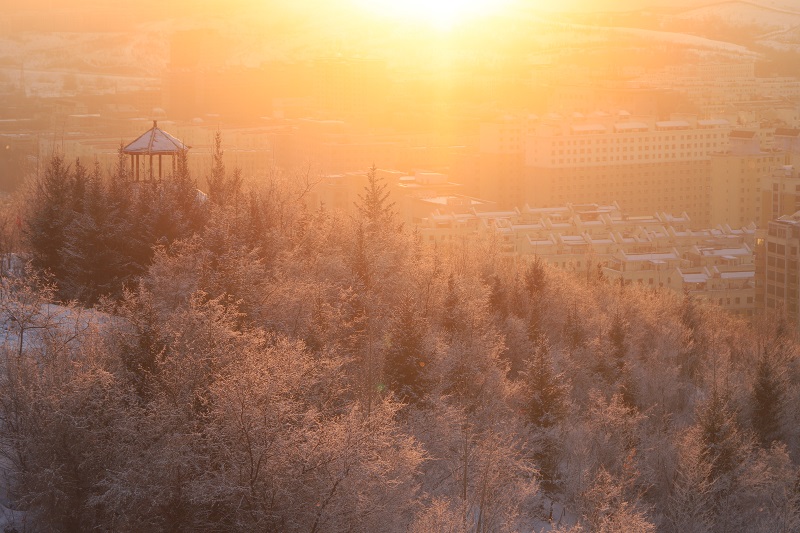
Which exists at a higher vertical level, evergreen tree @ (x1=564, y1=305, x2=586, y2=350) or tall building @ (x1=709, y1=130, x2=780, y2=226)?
tall building @ (x1=709, y1=130, x2=780, y2=226)

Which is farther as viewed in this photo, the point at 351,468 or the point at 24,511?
the point at 24,511

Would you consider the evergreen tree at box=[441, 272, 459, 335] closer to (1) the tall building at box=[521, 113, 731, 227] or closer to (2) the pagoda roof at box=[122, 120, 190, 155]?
(2) the pagoda roof at box=[122, 120, 190, 155]

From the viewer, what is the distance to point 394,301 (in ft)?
51.8

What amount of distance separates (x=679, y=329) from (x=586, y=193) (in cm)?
3188

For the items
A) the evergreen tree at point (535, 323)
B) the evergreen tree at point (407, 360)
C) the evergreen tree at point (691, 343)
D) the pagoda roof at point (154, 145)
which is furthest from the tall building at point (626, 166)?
the evergreen tree at point (407, 360)

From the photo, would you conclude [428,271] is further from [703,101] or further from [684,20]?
[684,20]

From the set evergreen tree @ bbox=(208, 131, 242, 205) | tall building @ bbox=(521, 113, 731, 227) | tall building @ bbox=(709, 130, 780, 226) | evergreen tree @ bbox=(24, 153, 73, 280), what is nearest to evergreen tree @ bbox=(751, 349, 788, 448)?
evergreen tree @ bbox=(208, 131, 242, 205)

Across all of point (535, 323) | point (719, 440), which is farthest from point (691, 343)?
point (719, 440)

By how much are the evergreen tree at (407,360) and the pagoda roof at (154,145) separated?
585 cm

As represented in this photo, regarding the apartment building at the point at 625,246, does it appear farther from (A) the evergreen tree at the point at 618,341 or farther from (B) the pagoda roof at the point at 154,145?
(B) the pagoda roof at the point at 154,145

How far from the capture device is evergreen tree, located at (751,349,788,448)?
1559 centimetres

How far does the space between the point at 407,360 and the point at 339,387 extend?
1.91 meters

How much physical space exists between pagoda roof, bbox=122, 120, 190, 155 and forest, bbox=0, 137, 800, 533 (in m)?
0.48

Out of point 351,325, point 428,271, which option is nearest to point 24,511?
point 351,325
